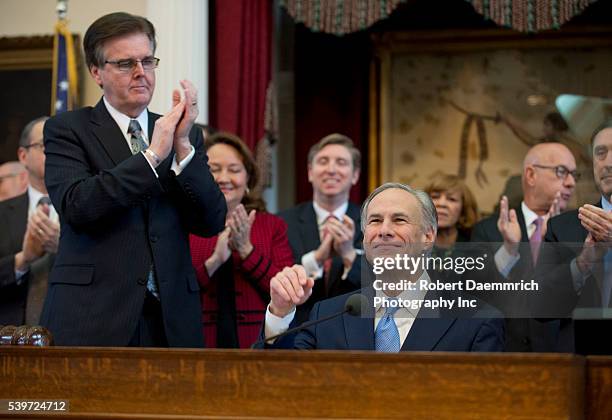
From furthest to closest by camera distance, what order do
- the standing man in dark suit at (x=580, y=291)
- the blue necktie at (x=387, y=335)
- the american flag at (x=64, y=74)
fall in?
1. the american flag at (x=64, y=74)
2. the blue necktie at (x=387, y=335)
3. the standing man in dark suit at (x=580, y=291)

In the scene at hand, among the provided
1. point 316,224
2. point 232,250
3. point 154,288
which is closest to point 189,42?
point 316,224

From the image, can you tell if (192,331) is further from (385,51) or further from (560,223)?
(385,51)

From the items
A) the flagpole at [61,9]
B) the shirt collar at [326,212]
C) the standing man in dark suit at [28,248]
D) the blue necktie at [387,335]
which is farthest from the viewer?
the flagpole at [61,9]

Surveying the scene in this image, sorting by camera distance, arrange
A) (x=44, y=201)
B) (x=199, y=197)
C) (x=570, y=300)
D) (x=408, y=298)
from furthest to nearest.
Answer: (x=44, y=201) < (x=199, y=197) < (x=408, y=298) < (x=570, y=300)

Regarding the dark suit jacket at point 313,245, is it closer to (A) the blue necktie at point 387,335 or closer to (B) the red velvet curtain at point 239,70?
(B) the red velvet curtain at point 239,70

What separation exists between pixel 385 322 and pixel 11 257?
1.69m

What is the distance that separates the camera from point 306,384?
→ 7.25ft

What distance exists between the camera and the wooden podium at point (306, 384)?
2113 millimetres

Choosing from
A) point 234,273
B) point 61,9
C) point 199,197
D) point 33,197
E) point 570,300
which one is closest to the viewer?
point 570,300

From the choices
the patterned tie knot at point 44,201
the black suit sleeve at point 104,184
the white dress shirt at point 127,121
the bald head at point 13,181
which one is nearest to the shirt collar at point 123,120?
the white dress shirt at point 127,121

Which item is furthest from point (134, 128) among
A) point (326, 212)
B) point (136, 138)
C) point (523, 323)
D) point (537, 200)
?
point (537, 200)

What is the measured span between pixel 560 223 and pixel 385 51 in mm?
3085

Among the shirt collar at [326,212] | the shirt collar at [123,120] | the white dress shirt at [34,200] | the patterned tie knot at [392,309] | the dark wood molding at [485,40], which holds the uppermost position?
the dark wood molding at [485,40]

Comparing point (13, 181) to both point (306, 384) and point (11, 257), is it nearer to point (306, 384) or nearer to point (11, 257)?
point (11, 257)
